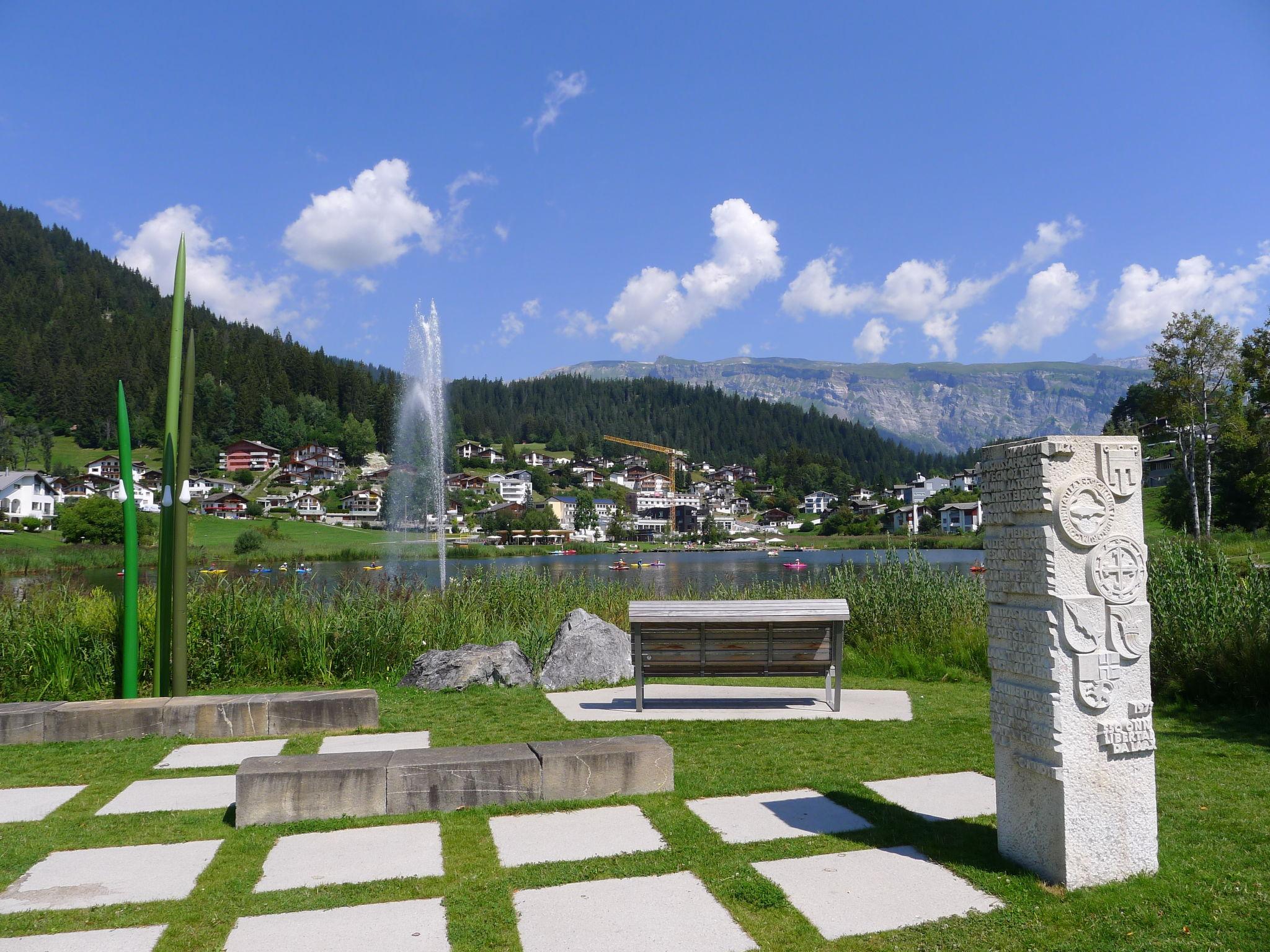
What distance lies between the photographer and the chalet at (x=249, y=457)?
11488 cm

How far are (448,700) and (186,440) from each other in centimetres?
346

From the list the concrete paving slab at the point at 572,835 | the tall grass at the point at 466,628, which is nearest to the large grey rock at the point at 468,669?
the tall grass at the point at 466,628

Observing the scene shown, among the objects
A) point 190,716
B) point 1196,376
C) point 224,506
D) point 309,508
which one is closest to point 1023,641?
point 190,716

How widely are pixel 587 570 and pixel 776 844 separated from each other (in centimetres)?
2437

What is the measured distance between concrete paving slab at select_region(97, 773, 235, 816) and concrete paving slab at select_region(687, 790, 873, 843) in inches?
108

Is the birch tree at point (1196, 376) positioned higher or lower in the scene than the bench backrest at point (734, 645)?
higher

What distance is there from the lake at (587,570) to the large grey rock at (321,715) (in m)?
4.21

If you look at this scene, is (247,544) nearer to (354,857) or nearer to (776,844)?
(354,857)

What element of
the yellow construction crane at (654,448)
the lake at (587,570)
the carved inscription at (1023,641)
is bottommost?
the lake at (587,570)

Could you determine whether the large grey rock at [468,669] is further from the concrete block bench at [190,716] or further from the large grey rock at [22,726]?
the large grey rock at [22,726]

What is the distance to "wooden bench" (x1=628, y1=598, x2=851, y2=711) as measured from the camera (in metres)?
7.70

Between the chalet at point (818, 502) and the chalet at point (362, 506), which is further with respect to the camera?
the chalet at point (818, 502)

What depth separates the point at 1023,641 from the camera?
365cm

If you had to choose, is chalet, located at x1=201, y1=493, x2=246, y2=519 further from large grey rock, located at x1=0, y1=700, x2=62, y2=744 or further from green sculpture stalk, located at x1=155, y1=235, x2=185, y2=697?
large grey rock, located at x1=0, y1=700, x2=62, y2=744
